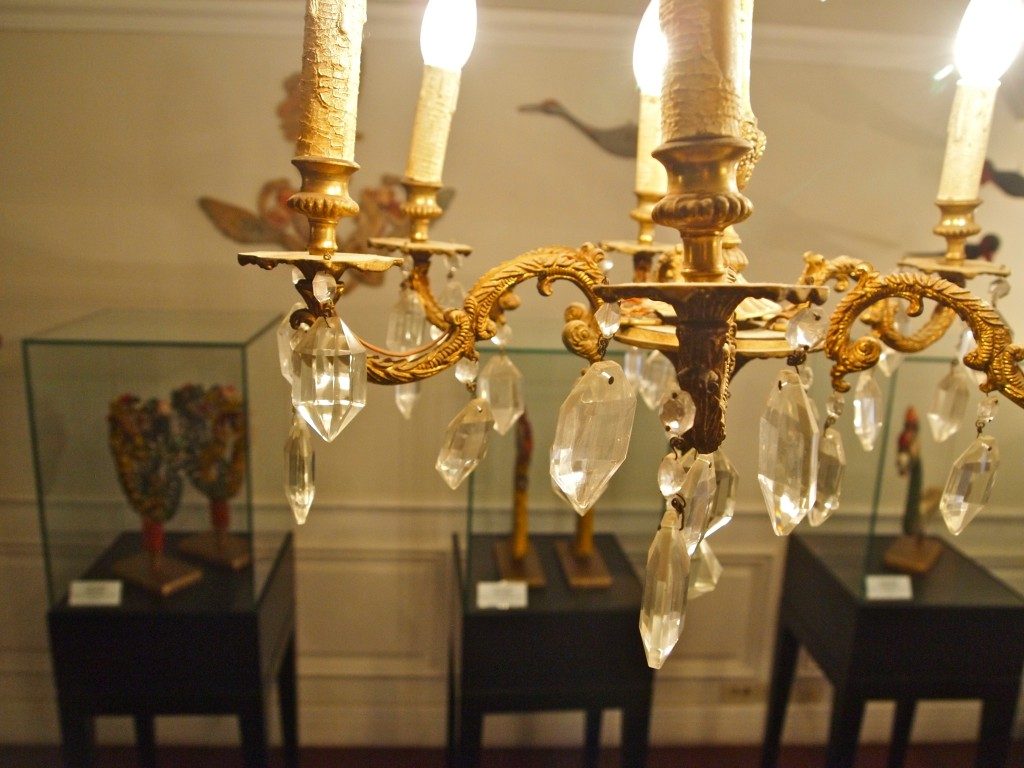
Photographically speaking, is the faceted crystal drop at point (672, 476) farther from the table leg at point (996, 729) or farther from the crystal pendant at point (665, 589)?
the table leg at point (996, 729)

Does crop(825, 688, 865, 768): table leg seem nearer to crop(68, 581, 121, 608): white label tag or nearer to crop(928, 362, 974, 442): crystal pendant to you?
crop(928, 362, 974, 442): crystal pendant

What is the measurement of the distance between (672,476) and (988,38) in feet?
1.75

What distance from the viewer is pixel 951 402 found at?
34.2 inches

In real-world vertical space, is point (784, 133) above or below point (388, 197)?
above

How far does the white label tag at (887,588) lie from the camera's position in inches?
64.6

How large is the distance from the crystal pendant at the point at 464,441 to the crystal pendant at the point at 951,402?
533 millimetres

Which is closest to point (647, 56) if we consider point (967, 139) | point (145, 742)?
point (967, 139)

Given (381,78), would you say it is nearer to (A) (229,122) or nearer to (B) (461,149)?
(B) (461,149)

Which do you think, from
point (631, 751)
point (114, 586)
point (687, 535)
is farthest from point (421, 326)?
point (631, 751)

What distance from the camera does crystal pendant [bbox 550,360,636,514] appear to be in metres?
0.54

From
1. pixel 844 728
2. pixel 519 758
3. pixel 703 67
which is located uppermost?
pixel 703 67

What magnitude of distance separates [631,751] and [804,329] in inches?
55.5

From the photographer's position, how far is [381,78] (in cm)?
177

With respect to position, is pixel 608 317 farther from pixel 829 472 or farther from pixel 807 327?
pixel 829 472
